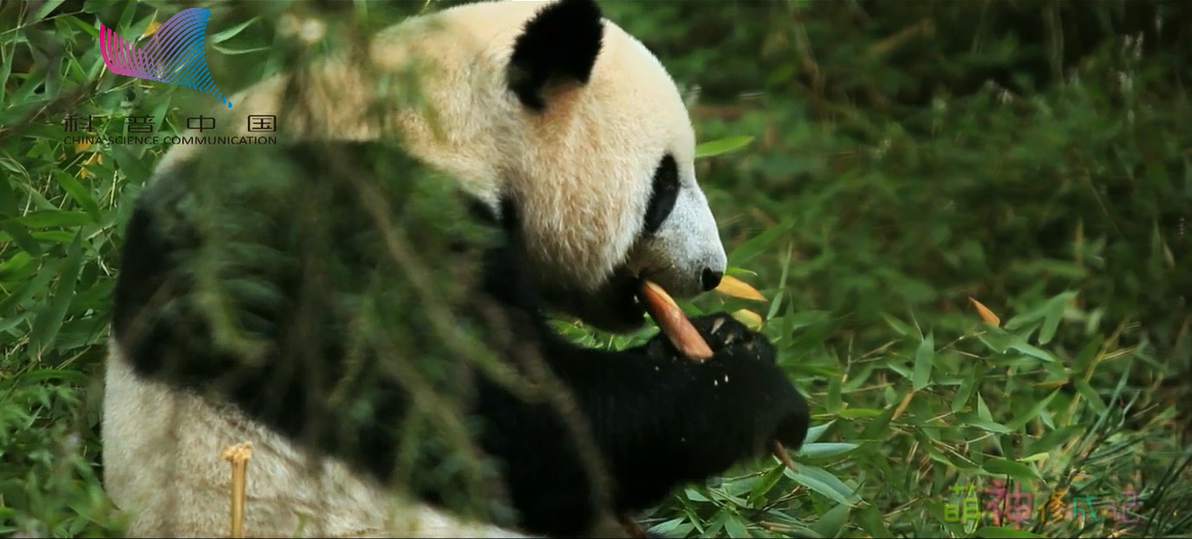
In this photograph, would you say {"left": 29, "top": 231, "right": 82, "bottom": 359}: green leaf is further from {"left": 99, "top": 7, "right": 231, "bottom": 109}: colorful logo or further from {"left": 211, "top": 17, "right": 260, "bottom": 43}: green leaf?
{"left": 211, "top": 17, "right": 260, "bottom": 43}: green leaf

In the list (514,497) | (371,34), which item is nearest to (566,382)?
(514,497)

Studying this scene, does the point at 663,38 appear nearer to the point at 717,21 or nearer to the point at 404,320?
the point at 717,21

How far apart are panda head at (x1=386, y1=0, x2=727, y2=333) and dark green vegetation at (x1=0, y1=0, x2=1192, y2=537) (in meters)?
0.38

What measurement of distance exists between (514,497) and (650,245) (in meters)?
0.62

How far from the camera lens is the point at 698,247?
2.82 m

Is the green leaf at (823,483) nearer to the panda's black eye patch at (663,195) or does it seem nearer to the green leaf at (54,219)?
the panda's black eye patch at (663,195)

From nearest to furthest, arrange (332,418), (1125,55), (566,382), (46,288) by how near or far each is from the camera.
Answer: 1. (332,418)
2. (566,382)
3. (46,288)
4. (1125,55)

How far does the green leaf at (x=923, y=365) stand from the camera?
328 centimetres

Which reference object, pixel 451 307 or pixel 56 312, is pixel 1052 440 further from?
pixel 56 312

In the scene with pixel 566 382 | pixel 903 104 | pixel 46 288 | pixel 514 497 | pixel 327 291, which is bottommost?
pixel 903 104

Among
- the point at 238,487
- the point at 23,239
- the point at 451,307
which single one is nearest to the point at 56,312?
the point at 23,239

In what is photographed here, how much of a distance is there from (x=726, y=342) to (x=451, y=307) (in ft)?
2.63

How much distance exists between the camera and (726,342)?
2820 mm

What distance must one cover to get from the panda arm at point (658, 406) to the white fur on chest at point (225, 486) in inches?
Answer: 10.0
